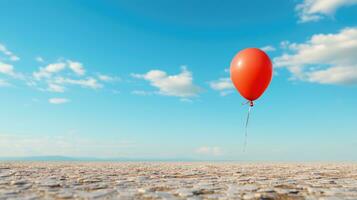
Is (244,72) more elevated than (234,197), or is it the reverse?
(244,72)

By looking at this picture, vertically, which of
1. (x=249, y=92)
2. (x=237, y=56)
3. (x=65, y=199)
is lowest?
(x=65, y=199)

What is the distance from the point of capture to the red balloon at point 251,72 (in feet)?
49.3

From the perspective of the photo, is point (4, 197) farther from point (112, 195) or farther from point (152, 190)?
point (152, 190)

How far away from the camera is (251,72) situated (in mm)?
15047

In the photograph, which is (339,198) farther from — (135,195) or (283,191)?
(135,195)

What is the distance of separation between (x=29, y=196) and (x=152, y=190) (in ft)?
7.25

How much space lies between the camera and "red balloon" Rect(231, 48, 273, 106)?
49.3 feet

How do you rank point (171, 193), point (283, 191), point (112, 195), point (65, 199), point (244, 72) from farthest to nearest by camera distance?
1. point (244, 72)
2. point (283, 191)
3. point (171, 193)
4. point (112, 195)
5. point (65, 199)

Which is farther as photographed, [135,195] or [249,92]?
[249,92]

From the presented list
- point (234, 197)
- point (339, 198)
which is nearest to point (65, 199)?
point (234, 197)

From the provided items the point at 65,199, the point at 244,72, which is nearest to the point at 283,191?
the point at 65,199

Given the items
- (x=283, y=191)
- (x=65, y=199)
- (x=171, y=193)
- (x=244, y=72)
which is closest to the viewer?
(x=65, y=199)

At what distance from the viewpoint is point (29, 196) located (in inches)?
244

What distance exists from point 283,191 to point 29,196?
4.62 meters
